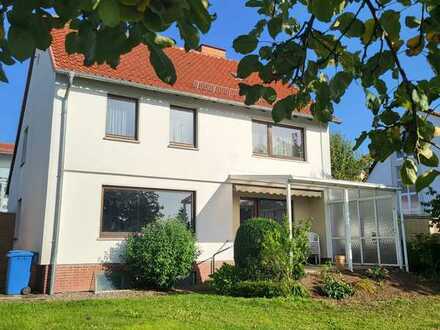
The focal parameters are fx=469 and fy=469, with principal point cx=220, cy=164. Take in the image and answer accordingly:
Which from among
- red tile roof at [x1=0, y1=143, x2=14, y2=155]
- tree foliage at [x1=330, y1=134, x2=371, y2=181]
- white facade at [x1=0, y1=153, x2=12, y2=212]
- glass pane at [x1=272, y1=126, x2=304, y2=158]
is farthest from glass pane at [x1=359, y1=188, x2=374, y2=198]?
red tile roof at [x1=0, y1=143, x2=14, y2=155]

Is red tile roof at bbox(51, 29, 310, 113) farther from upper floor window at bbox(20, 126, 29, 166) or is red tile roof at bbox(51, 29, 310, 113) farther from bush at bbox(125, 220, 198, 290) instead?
upper floor window at bbox(20, 126, 29, 166)

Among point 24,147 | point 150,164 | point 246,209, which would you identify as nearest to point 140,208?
point 150,164

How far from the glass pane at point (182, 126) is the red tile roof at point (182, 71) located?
93cm

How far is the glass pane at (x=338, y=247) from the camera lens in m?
21.4

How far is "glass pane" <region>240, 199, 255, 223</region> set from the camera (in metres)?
20.7

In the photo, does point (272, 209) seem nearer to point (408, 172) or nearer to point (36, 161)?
point (36, 161)

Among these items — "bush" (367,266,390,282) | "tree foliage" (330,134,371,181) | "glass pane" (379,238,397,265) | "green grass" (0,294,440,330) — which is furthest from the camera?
"tree foliage" (330,134,371,181)

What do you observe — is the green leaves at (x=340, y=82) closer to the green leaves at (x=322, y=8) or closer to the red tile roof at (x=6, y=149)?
the green leaves at (x=322, y=8)

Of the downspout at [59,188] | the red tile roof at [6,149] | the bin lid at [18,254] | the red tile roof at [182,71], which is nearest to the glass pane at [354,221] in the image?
the red tile roof at [182,71]

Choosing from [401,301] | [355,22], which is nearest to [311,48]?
[355,22]

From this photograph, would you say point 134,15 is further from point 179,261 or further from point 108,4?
point 179,261

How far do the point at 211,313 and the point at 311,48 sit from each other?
8.63 metres

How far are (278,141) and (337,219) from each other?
4523 millimetres

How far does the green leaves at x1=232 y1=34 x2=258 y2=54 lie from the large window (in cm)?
1473
